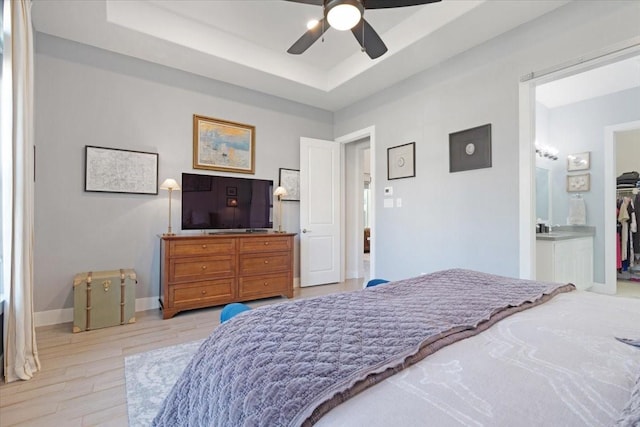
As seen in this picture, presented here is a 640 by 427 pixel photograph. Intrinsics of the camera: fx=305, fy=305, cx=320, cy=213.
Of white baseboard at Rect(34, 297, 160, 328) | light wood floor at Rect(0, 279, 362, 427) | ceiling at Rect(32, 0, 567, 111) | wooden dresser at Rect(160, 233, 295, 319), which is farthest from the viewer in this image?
wooden dresser at Rect(160, 233, 295, 319)

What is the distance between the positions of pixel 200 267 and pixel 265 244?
802 mm

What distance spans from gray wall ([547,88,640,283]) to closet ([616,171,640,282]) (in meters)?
0.55

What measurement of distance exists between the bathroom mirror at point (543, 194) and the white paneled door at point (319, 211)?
301cm

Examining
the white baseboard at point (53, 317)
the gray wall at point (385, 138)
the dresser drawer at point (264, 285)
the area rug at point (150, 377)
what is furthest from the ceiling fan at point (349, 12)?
the white baseboard at point (53, 317)

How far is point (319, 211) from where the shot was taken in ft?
15.3

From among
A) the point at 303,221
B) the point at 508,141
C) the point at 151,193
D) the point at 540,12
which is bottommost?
the point at 303,221

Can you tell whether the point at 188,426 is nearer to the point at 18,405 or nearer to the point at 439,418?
the point at 439,418

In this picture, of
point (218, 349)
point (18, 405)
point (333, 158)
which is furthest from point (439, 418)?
point (333, 158)

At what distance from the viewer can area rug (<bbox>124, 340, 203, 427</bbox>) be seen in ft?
5.34

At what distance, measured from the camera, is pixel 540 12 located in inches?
102

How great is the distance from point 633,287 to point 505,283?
467cm

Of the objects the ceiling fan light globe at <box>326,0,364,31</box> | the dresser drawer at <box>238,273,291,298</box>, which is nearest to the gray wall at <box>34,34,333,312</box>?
the dresser drawer at <box>238,273,291,298</box>

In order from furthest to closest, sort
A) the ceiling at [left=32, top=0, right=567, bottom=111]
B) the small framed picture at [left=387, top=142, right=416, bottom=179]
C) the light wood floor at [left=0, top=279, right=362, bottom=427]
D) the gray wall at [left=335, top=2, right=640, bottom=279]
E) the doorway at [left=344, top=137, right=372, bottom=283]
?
the doorway at [left=344, top=137, right=372, bottom=283] < the small framed picture at [left=387, top=142, right=416, bottom=179] < the ceiling at [left=32, top=0, right=567, bottom=111] < the gray wall at [left=335, top=2, right=640, bottom=279] < the light wood floor at [left=0, top=279, right=362, bottom=427]

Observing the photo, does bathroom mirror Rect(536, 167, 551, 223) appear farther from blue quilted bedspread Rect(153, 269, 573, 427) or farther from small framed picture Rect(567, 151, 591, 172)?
blue quilted bedspread Rect(153, 269, 573, 427)
